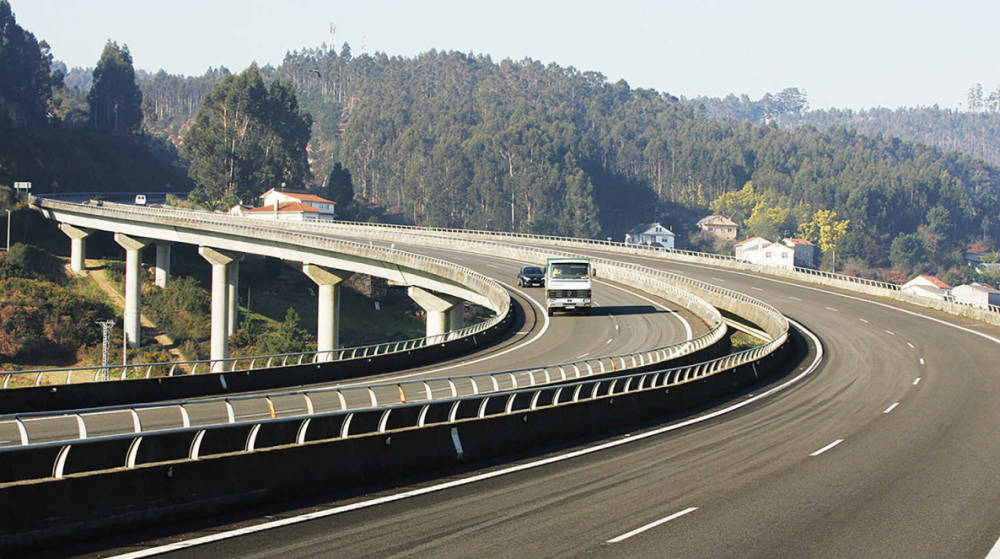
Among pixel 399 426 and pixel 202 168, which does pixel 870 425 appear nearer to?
pixel 399 426

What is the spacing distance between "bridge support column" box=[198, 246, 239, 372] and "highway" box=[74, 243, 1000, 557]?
67169mm

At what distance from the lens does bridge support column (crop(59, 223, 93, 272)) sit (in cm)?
10581

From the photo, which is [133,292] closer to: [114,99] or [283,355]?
[283,355]

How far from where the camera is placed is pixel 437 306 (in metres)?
70.5

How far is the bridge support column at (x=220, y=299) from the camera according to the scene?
85.8m

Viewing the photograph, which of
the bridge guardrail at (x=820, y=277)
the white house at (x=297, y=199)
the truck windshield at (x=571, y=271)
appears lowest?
the bridge guardrail at (x=820, y=277)

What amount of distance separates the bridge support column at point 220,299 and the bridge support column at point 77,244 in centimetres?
2155

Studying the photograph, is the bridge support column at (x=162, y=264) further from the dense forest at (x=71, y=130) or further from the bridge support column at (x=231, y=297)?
the dense forest at (x=71, y=130)

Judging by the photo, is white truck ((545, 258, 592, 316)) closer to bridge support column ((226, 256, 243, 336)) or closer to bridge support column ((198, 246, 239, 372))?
bridge support column ((198, 246, 239, 372))

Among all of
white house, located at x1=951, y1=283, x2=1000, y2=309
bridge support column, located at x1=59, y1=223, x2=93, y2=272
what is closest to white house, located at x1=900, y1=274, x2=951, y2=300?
white house, located at x1=951, y1=283, x2=1000, y2=309

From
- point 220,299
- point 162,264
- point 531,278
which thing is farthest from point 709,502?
point 162,264

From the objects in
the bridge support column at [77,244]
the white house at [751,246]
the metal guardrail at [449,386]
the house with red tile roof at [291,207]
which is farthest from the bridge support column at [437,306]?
the white house at [751,246]

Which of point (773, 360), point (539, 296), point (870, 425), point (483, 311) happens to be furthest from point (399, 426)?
point (483, 311)

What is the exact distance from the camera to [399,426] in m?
17.2
